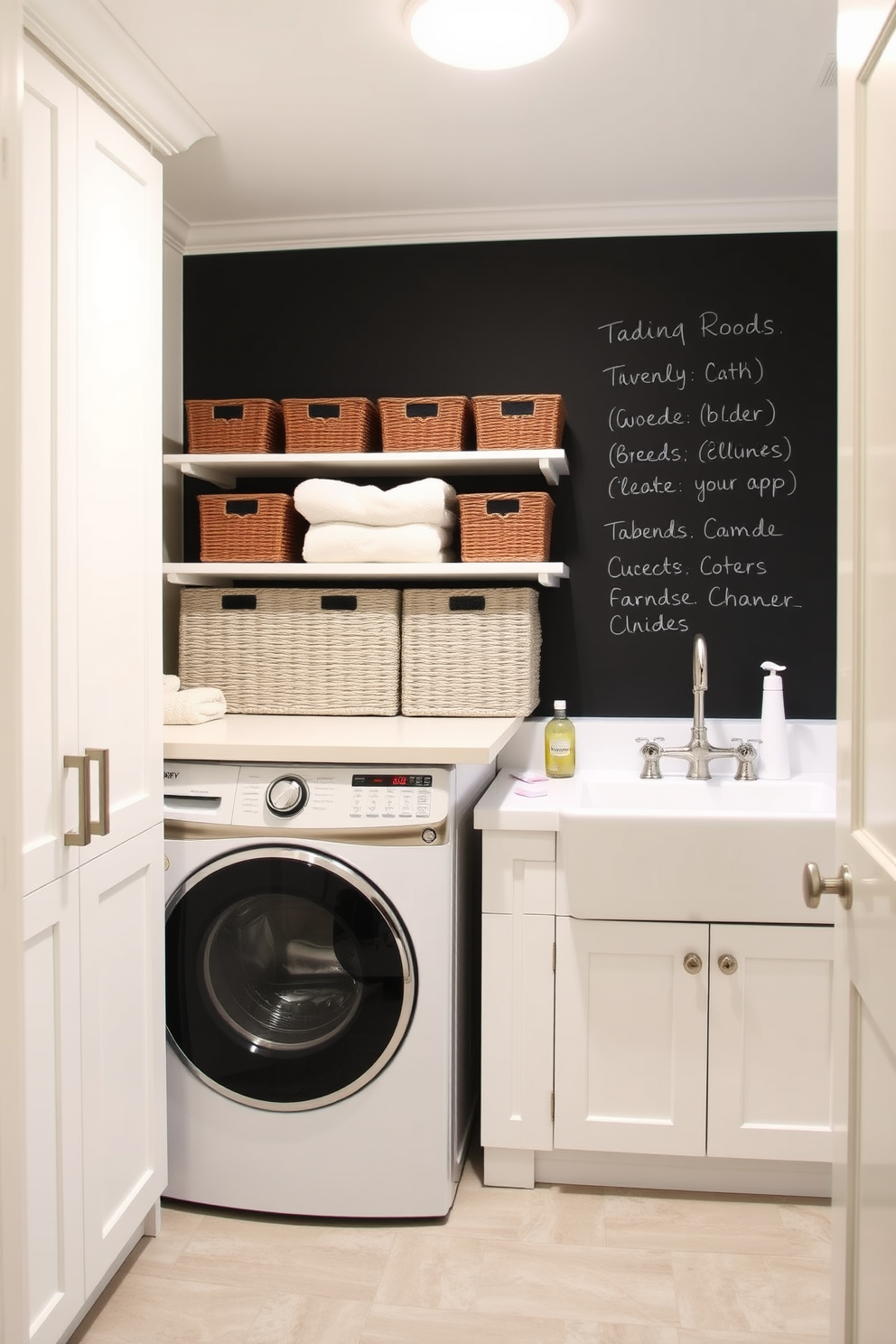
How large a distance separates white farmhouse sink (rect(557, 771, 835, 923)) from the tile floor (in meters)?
0.63

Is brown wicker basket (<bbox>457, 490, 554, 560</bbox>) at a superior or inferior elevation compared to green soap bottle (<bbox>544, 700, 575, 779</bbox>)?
superior

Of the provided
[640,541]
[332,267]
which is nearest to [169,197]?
[332,267]

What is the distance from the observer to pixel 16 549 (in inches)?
44.3

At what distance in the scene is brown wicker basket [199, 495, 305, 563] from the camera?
8.67ft

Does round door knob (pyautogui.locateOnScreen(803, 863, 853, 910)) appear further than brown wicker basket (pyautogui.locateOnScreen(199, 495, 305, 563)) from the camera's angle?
No

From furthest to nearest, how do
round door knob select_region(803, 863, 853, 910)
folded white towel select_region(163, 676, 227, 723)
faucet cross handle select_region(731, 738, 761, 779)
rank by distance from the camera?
faucet cross handle select_region(731, 738, 761, 779)
folded white towel select_region(163, 676, 227, 723)
round door knob select_region(803, 863, 853, 910)

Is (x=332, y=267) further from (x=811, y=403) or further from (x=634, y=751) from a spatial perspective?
(x=634, y=751)

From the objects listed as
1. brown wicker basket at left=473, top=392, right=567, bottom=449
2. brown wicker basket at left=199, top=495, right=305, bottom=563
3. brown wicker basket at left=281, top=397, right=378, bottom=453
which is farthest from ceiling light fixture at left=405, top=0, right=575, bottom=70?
brown wicker basket at left=199, top=495, right=305, bottom=563

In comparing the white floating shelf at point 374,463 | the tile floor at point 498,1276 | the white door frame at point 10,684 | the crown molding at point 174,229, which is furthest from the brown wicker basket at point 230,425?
the tile floor at point 498,1276

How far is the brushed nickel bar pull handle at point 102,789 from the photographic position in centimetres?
164

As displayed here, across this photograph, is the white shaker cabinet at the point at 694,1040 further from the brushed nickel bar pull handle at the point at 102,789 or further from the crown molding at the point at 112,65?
the crown molding at the point at 112,65

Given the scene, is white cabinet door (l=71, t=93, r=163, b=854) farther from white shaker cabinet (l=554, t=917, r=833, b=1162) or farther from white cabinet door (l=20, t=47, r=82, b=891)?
white shaker cabinet (l=554, t=917, r=833, b=1162)

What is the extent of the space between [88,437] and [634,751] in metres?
1.63

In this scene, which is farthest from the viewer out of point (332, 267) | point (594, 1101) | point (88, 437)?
point (332, 267)
